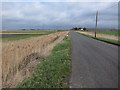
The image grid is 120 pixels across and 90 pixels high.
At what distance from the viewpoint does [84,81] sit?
396 centimetres

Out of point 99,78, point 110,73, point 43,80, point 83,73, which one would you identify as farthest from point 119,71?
point 43,80

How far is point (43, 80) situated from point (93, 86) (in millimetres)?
2073

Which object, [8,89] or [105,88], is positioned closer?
[105,88]

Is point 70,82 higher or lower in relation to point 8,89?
higher

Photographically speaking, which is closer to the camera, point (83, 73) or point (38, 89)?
point (38, 89)

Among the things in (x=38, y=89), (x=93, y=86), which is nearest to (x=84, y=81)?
(x=93, y=86)

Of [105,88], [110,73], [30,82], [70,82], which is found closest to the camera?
[105,88]

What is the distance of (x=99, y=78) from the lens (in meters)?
4.17

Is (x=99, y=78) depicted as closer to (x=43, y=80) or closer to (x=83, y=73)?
(x=83, y=73)

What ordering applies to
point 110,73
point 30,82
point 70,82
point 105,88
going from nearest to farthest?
1. point 105,88
2. point 70,82
3. point 30,82
4. point 110,73

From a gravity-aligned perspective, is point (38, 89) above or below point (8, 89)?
above

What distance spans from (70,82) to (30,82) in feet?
5.64

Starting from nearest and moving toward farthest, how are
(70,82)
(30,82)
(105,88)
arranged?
(105,88)
(70,82)
(30,82)

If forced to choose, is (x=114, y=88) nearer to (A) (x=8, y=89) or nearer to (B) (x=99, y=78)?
(B) (x=99, y=78)
